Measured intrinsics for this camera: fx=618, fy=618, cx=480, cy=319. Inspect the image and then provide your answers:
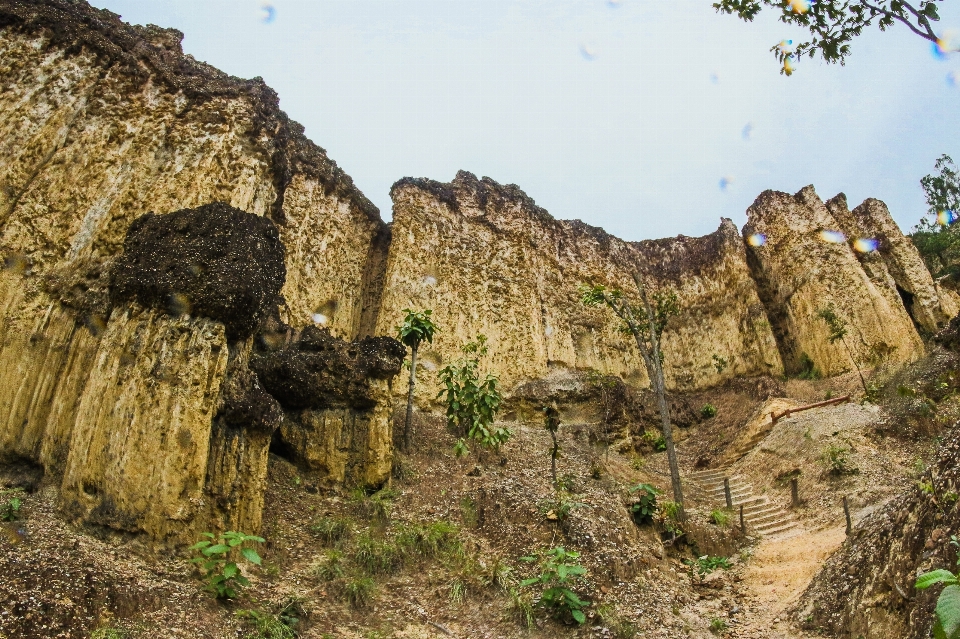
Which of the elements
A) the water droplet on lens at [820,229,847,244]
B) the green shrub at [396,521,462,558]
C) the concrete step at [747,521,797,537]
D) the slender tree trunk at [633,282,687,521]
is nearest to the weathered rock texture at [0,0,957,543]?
the green shrub at [396,521,462,558]

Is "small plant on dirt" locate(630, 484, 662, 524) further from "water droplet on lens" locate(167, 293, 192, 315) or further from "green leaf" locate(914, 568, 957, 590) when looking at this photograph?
"green leaf" locate(914, 568, 957, 590)

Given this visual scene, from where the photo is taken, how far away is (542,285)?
Answer: 32812 mm

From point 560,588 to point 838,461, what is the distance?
1272 cm

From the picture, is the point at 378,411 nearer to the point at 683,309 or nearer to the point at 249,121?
the point at 249,121

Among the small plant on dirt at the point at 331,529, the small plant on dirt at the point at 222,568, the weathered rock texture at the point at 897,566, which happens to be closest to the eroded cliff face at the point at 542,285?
the small plant on dirt at the point at 331,529

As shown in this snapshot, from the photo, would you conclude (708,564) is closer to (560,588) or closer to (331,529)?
(560,588)

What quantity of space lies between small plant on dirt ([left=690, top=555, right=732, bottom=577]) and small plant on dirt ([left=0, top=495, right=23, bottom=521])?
13618mm

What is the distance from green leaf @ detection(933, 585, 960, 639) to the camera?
3547 mm

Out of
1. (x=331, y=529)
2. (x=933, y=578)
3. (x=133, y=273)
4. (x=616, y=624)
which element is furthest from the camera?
(x=331, y=529)

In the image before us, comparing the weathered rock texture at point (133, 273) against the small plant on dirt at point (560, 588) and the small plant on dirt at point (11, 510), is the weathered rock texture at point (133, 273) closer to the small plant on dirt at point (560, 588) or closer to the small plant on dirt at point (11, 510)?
the small plant on dirt at point (11, 510)

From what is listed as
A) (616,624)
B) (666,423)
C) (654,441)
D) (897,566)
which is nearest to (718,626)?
(616,624)

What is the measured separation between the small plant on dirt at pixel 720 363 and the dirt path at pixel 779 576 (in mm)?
19182

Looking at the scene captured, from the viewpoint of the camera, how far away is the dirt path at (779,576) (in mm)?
10328

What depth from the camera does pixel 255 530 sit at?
12.2 metres
